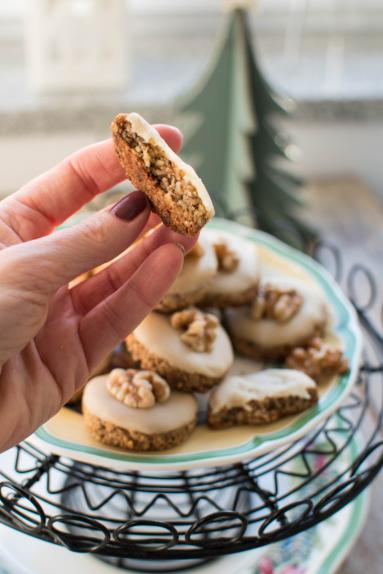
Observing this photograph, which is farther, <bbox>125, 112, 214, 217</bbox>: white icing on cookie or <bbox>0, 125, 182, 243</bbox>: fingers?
<bbox>0, 125, 182, 243</bbox>: fingers

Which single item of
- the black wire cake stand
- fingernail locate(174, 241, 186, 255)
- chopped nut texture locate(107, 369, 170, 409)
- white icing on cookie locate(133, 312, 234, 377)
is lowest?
the black wire cake stand

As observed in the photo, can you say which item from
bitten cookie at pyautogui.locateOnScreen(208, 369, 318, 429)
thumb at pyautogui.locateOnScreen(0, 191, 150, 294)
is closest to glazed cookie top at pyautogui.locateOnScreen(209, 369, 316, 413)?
bitten cookie at pyautogui.locateOnScreen(208, 369, 318, 429)

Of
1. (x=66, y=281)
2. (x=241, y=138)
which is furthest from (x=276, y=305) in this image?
(x=241, y=138)

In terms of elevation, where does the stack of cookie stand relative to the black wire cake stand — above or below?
above

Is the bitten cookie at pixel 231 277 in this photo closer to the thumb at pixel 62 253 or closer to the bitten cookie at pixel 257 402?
the bitten cookie at pixel 257 402

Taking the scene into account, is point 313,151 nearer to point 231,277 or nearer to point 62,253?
point 231,277

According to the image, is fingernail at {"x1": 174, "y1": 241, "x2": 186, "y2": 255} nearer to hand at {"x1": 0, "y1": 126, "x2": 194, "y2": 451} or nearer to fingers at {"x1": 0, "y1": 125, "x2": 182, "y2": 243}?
hand at {"x1": 0, "y1": 126, "x2": 194, "y2": 451}
